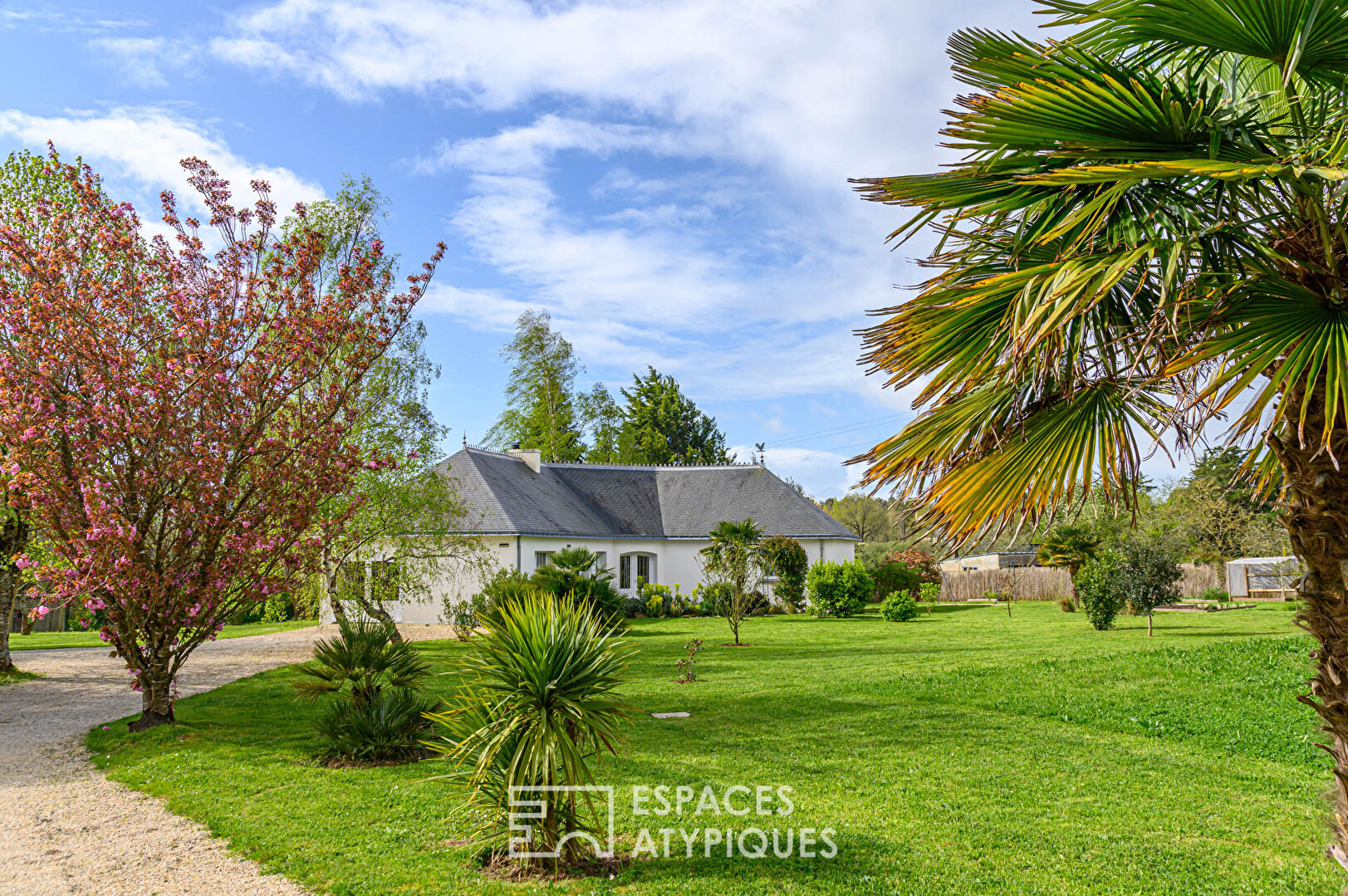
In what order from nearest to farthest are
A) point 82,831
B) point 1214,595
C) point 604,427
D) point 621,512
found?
point 82,831, point 1214,595, point 621,512, point 604,427

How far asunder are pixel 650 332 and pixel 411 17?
23302 millimetres

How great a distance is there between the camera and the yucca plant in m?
5.01

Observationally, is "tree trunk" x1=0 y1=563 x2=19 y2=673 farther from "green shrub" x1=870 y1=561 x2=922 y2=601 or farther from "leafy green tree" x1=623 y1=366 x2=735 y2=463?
"leafy green tree" x1=623 y1=366 x2=735 y2=463

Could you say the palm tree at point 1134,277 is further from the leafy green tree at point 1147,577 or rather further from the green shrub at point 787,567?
the green shrub at point 787,567

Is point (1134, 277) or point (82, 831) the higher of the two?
point (1134, 277)

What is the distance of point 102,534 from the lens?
31.0ft

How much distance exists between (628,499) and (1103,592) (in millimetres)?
19295

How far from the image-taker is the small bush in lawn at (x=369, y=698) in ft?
27.3

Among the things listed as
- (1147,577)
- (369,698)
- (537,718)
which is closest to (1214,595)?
(1147,577)

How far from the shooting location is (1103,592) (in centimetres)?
1934

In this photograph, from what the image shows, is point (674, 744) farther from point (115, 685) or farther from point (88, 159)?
point (88, 159)

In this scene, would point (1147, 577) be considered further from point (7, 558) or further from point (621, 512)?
point (7, 558)

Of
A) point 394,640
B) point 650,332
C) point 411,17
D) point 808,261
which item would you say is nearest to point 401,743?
point 394,640

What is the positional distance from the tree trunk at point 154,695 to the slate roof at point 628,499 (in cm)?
1603
